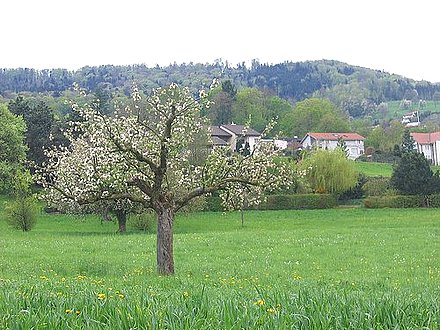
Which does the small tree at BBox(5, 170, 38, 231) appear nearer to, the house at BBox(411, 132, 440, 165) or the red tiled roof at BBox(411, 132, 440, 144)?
the house at BBox(411, 132, 440, 165)

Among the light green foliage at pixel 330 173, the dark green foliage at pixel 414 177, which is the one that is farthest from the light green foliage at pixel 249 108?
the dark green foliage at pixel 414 177

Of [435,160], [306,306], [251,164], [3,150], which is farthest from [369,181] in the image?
[435,160]

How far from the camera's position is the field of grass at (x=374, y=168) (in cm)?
9572

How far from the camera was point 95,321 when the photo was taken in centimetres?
516

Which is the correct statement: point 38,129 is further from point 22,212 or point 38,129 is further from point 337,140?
point 337,140

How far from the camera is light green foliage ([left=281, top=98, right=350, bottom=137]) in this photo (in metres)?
147

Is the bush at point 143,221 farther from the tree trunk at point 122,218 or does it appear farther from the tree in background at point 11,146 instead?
the tree in background at point 11,146

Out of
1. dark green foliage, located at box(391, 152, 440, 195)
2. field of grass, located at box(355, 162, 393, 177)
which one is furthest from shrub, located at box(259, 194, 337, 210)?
field of grass, located at box(355, 162, 393, 177)

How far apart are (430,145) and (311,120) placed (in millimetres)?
28481

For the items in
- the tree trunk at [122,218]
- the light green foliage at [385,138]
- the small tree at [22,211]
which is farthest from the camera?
the light green foliage at [385,138]

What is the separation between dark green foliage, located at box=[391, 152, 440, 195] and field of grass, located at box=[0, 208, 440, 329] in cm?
507

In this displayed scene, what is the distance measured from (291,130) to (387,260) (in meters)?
127

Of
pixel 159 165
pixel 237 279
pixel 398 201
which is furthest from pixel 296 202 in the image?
pixel 237 279

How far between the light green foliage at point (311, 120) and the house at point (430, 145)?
1849 cm
